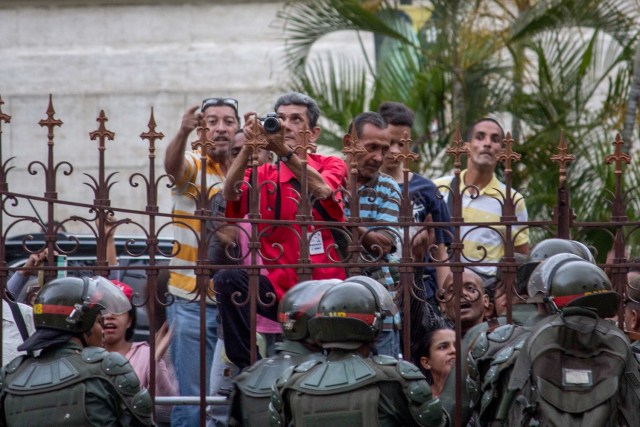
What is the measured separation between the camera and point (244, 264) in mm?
8625

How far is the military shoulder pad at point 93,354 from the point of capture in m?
7.76

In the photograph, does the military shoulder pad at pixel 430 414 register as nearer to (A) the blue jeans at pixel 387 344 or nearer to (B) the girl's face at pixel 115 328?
(A) the blue jeans at pixel 387 344

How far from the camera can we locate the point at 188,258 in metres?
9.68

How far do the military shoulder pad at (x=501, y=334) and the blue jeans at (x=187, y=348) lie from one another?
6.48ft

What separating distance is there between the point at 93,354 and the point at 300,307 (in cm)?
105

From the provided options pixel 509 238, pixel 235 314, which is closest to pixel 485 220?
pixel 509 238

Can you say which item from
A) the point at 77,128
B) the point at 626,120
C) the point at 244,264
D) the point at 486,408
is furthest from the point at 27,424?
the point at 77,128

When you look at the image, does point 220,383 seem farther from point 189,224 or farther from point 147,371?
point 189,224

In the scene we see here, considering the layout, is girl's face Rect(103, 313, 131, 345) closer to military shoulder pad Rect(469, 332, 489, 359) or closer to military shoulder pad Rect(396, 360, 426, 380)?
military shoulder pad Rect(469, 332, 489, 359)

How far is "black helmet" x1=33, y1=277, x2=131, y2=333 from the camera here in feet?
25.7

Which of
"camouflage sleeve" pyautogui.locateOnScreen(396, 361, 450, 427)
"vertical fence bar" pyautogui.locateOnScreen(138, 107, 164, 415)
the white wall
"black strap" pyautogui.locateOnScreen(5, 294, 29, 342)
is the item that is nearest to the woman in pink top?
"black strap" pyautogui.locateOnScreen(5, 294, 29, 342)

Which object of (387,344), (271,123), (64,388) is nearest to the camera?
(64,388)

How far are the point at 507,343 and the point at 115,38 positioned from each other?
8.87 metres

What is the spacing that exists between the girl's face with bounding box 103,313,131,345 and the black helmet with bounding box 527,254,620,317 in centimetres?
296
